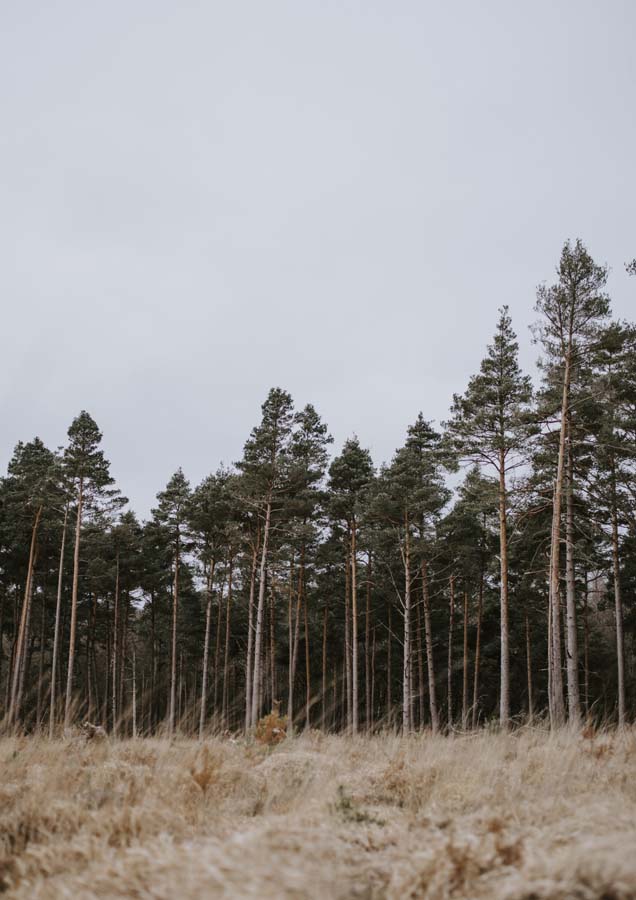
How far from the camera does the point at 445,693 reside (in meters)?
36.1

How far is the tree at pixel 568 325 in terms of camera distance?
1697 cm

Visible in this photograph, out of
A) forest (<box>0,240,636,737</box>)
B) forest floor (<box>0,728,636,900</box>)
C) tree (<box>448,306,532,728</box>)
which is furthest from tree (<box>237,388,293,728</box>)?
forest floor (<box>0,728,636,900</box>)

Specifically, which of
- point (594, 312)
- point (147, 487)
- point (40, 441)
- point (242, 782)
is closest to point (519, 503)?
point (594, 312)

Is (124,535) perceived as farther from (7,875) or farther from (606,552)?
(7,875)

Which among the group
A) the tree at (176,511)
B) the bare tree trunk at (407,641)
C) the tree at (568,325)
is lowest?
the bare tree trunk at (407,641)

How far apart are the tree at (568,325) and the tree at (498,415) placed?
1734mm

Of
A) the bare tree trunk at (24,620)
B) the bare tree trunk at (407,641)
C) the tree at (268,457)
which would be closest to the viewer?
the bare tree trunk at (407,641)

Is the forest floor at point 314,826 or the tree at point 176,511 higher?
the tree at point 176,511

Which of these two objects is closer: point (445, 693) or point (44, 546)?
point (44, 546)

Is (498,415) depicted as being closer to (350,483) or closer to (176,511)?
(350,483)

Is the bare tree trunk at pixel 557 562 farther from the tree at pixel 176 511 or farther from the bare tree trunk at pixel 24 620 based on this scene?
the bare tree trunk at pixel 24 620

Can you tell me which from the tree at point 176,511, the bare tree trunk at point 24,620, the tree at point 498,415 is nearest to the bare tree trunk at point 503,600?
the tree at point 498,415

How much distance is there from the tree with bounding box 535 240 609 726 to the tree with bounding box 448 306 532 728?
1734 mm

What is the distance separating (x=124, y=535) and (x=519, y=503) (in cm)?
2284
